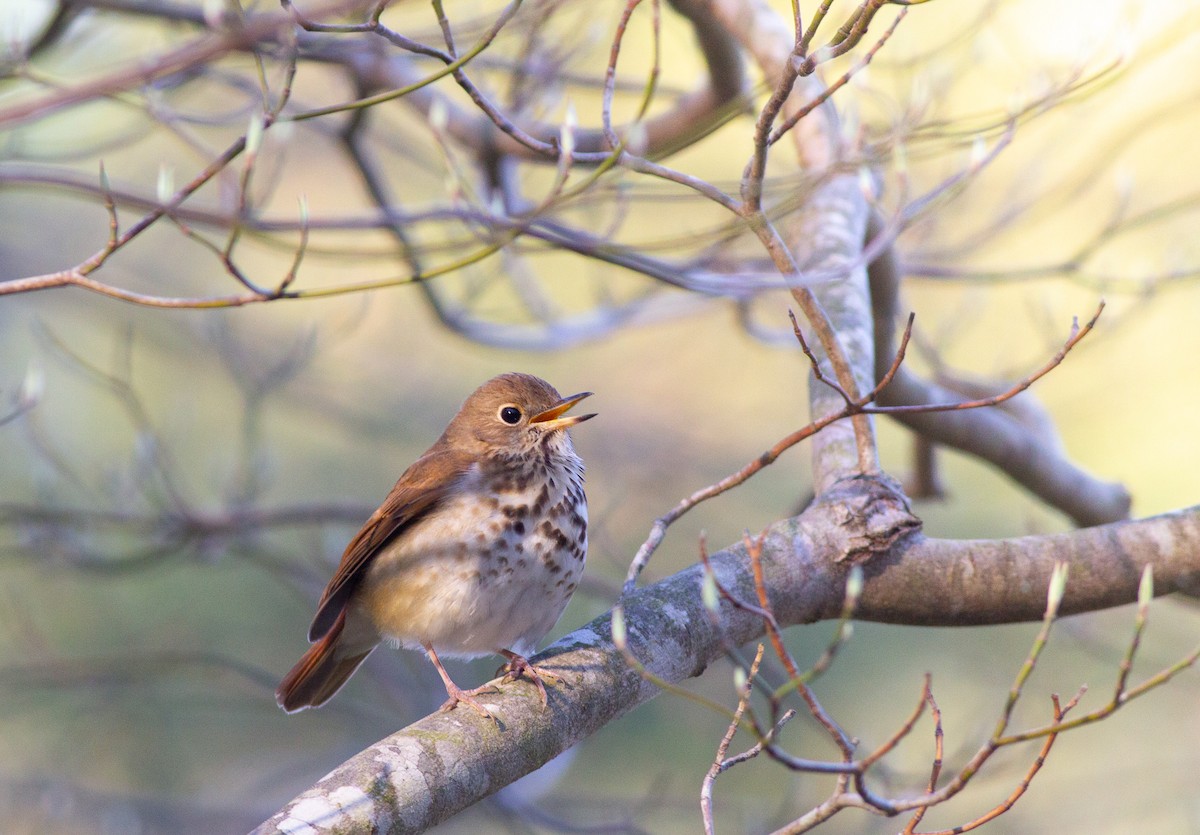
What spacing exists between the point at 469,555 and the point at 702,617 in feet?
2.61

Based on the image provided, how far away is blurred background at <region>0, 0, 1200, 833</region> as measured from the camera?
5277 millimetres

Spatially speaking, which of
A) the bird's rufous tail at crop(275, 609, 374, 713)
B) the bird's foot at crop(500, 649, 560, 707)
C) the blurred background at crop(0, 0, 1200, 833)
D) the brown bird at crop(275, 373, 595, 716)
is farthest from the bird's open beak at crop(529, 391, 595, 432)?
the bird's foot at crop(500, 649, 560, 707)

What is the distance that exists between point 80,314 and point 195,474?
141cm

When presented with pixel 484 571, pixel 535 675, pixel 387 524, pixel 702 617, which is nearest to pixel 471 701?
pixel 535 675

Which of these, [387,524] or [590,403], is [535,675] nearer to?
[387,524]

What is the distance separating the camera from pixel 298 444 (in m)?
8.99

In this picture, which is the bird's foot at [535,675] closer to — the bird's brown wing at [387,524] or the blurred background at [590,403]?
the bird's brown wing at [387,524]

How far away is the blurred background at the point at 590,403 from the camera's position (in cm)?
528

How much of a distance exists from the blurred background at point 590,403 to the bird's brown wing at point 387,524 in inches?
44.2

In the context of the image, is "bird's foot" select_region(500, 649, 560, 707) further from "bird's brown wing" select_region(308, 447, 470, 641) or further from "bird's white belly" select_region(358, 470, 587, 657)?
"bird's brown wing" select_region(308, 447, 470, 641)

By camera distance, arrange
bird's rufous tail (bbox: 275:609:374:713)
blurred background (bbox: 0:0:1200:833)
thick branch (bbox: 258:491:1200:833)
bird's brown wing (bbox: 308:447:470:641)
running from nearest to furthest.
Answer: thick branch (bbox: 258:491:1200:833)
bird's brown wing (bbox: 308:447:470:641)
bird's rufous tail (bbox: 275:609:374:713)
blurred background (bbox: 0:0:1200:833)

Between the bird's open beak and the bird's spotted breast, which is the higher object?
the bird's open beak

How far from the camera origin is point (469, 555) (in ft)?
11.0

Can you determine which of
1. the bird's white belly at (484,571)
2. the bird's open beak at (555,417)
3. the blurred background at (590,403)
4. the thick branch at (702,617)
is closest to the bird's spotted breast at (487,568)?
the bird's white belly at (484,571)
